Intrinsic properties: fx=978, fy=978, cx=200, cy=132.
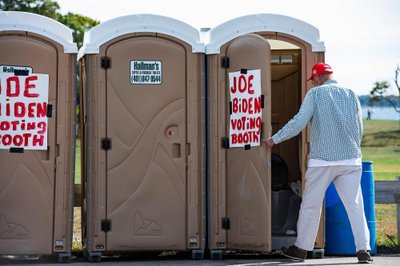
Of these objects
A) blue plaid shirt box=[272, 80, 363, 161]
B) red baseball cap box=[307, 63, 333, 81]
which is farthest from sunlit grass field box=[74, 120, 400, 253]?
red baseball cap box=[307, 63, 333, 81]

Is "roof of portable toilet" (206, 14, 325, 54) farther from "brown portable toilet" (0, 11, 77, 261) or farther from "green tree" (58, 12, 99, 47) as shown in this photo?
"green tree" (58, 12, 99, 47)

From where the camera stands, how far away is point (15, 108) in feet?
28.7

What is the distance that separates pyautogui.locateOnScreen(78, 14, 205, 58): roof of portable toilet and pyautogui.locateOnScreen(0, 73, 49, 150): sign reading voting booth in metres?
0.54

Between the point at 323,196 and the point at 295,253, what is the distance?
57cm

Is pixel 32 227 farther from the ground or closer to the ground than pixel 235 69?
closer to the ground

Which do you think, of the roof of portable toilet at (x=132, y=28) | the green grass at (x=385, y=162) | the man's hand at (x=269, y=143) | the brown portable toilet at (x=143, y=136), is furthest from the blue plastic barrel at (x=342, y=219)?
the roof of portable toilet at (x=132, y=28)

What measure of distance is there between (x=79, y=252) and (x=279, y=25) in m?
2.94

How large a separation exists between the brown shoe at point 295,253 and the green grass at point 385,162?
137 centimetres

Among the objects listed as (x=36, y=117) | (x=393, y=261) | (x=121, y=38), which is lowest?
(x=393, y=261)

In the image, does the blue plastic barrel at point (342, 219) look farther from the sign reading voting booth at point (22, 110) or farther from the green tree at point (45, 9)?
the green tree at point (45, 9)

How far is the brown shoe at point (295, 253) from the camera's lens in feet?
28.7

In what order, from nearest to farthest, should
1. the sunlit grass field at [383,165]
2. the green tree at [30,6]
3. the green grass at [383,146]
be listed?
1. the sunlit grass field at [383,165]
2. the green grass at [383,146]
3. the green tree at [30,6]

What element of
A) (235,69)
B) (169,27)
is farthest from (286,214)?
(169,27)

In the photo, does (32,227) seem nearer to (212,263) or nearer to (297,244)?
(212,263)
